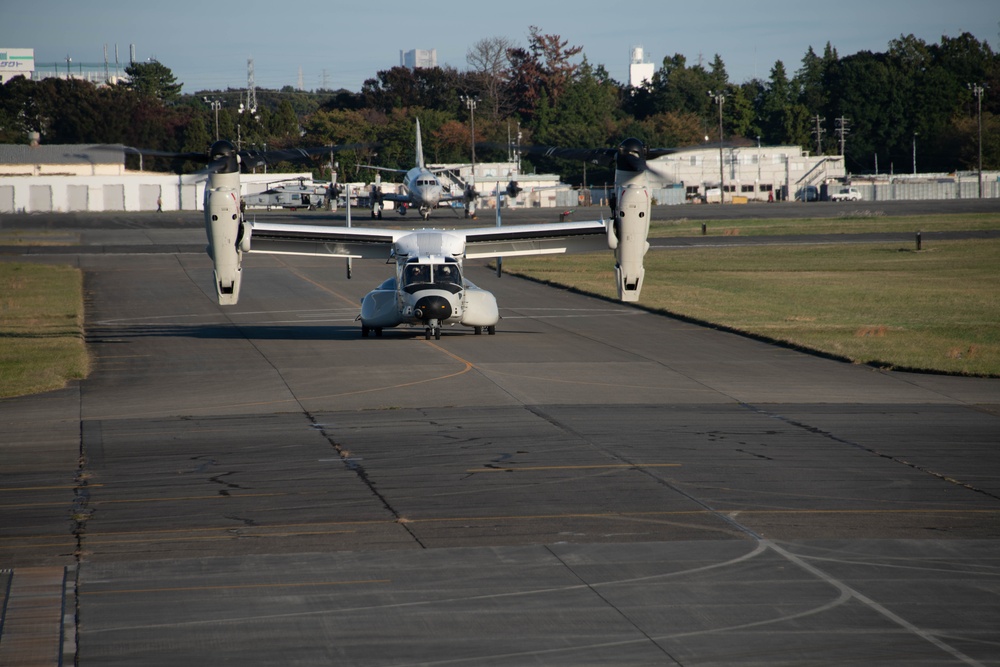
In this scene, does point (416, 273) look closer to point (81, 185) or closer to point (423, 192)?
point (423, 192)

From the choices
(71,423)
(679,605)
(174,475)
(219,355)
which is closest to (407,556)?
(679,605)

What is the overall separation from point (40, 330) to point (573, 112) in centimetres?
13839

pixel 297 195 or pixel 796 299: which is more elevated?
pixel 297 195

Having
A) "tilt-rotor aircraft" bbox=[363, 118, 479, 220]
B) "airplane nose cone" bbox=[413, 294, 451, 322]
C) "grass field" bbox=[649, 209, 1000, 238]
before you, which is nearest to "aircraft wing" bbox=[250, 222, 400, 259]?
"airplane nose cone" bbox=[413, 294, 451, 322]

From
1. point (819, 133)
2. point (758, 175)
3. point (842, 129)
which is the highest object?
point (819, 133)

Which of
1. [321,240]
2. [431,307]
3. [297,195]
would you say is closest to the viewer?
[431,307]

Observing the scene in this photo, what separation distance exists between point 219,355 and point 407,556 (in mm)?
19360

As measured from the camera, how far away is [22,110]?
144m

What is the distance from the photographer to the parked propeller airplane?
28516 millimetres

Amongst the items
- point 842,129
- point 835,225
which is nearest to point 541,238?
point 835,225

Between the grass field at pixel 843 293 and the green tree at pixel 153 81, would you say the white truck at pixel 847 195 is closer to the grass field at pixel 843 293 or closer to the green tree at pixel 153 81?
the grass field at pixel 843 293

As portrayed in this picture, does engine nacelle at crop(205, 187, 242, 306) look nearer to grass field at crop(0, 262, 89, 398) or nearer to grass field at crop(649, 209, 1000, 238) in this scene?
grass field at crop(0, 262, 89, 398)

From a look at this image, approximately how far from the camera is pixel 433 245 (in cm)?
3253

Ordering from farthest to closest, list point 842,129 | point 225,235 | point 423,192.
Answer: point 842,129 < point 423,192 < point 225,235
